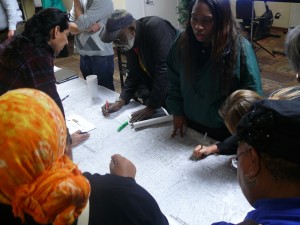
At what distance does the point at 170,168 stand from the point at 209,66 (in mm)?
513

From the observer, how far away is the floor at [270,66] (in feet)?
13.0

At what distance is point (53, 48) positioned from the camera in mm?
1812

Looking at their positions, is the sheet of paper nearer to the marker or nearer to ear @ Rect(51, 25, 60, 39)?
the marker

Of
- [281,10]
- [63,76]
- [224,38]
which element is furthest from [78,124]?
[281,10]

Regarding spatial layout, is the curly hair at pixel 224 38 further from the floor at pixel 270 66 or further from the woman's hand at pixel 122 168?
the floor at pixel 270 66

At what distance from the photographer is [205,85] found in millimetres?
1487

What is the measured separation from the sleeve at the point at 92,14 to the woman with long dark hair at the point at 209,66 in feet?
3.46

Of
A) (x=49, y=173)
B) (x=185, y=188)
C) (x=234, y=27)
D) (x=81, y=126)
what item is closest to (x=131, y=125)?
(x=81, y=126)

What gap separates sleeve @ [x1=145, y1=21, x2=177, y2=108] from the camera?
5.83ft

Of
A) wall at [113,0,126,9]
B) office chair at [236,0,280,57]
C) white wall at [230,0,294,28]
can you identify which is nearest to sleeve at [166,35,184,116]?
office chair at [236,0,280,57]

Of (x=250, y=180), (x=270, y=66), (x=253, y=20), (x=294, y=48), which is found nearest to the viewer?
(x=250, y=180)

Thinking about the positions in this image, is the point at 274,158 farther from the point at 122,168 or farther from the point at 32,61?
the point at 32,61

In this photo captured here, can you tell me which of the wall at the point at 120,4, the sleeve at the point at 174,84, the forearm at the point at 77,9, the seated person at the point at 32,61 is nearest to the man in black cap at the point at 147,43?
the sleeve at the point at 174,84

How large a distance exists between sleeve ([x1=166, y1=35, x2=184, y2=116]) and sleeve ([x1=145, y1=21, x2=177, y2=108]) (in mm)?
95
